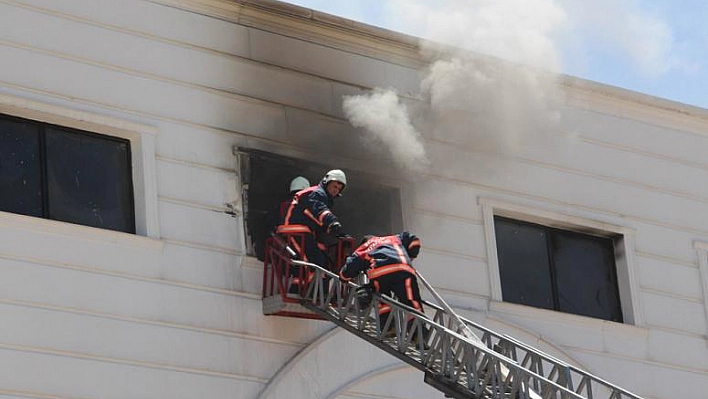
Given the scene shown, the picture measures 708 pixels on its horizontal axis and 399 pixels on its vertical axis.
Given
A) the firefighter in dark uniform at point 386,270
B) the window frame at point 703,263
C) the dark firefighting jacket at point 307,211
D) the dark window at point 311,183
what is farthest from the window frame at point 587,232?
the firefighter in dark uniform at point 386,270

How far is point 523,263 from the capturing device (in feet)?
60.1

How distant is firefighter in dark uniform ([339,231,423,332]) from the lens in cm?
1492

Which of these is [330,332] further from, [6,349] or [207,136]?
[6,349]

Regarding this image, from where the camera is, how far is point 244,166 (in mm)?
16219

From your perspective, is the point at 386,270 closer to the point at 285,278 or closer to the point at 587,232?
the point at 285,278

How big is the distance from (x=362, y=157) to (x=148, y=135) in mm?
2475

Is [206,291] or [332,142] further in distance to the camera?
[332,142]

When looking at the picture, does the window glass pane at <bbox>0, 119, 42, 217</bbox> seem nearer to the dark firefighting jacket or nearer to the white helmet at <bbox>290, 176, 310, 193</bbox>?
the dark firefighting jacket

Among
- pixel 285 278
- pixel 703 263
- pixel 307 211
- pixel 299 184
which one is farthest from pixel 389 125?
pixel 703 263

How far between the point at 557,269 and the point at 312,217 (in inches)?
158

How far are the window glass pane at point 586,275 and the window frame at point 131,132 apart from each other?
5.20m

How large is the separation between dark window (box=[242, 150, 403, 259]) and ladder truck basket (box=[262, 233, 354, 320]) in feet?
0.99

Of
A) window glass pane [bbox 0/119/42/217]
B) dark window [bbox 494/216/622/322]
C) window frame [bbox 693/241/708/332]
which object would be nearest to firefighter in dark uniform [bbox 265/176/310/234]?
window glass pane [bbox 0/119/42/217]

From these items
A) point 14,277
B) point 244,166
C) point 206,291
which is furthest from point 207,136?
point 14,277
